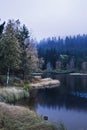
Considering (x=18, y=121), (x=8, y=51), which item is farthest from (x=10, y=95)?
(x=18, y=121)

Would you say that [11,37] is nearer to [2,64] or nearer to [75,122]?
[2,64]

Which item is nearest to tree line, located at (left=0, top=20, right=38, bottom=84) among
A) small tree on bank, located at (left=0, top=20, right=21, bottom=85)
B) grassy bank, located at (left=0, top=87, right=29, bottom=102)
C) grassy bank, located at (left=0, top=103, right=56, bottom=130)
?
small tree on bank, located at (left=0, top=20, right=21, bottom=85)

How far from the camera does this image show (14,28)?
58.1 m

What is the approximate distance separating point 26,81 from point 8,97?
22.9 m

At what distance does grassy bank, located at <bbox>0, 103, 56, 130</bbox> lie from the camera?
17281mm

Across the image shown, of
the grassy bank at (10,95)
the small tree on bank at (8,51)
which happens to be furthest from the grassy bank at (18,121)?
the small tree on bank at (8,51)

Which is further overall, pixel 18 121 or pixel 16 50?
pixel 16 50

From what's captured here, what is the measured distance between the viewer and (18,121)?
59.8 ft

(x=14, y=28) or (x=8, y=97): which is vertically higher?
(x=14, y=28)

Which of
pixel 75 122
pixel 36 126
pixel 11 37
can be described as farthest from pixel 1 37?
pixel 36 126

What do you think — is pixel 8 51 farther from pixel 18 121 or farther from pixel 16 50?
pixel 18 121

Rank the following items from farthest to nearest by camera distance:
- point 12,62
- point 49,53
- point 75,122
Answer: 1. point 49,53
2. point 12,62
3. point 75,122

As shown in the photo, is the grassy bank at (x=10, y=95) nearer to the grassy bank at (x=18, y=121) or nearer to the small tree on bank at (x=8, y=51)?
the small tree on bank at (x=8, y=51)

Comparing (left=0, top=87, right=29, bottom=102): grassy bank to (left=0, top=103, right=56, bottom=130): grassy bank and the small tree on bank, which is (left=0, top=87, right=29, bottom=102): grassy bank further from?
(left=0, top=103, right=56, bottom=130): grassy bank
